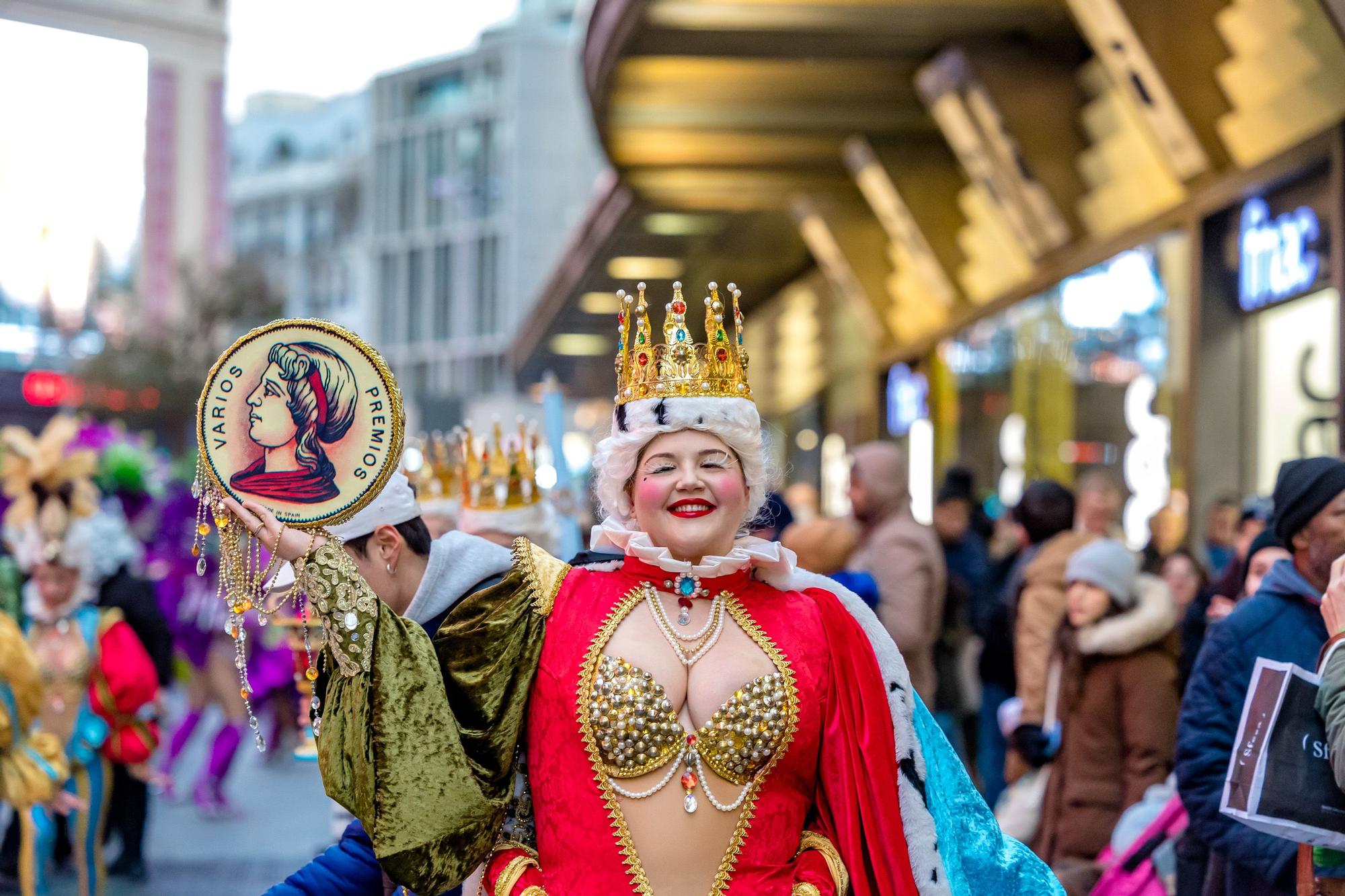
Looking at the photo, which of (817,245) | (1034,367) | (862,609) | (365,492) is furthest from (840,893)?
(817,245)

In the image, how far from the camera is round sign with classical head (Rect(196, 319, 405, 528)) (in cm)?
313

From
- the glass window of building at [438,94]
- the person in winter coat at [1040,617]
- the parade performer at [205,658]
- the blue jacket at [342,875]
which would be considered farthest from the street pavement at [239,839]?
the glass window of building at [438,94]

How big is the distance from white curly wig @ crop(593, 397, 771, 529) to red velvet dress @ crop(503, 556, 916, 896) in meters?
0.16

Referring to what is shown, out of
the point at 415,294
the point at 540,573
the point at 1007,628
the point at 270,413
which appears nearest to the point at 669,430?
the point at 540,573

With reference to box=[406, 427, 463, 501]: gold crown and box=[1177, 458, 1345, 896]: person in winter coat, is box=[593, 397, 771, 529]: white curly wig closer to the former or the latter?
box=[1177, 458, 1345, 896]: person in winter coat

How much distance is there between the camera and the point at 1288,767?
3646 millimetres

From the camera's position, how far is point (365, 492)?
315 cm

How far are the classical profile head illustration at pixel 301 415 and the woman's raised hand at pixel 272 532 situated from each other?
0.06 m

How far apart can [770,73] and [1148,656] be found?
7.61 metres

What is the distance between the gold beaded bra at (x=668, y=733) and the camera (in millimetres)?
3223

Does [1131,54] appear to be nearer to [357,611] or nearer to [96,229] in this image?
[357,611]

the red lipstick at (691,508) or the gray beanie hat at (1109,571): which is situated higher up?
the red lipstick at (691,508)

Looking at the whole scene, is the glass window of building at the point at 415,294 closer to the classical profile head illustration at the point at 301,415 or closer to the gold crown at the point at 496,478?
the gold crown at the point at 496,478

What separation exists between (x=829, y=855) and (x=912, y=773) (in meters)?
0.23
